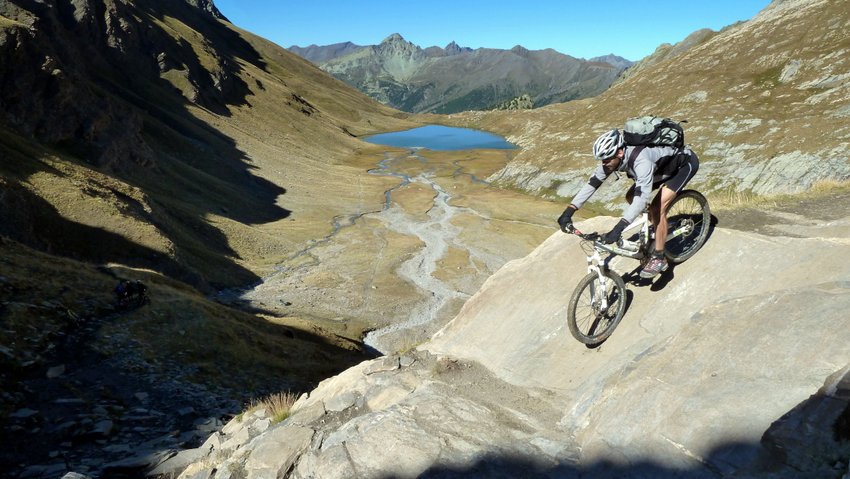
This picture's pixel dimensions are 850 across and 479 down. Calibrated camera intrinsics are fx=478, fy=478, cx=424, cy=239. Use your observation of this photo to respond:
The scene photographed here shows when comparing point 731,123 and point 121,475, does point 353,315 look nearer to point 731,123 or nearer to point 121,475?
point 121,475

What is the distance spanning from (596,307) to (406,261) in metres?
61.2

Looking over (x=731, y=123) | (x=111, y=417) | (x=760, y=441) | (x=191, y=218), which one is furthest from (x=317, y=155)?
(x=760, y=441)

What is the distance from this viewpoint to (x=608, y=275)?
34.7 ft

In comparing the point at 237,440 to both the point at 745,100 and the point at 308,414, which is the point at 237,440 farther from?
the point at 745,100

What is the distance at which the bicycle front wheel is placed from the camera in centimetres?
1048

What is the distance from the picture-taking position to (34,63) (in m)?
66.8

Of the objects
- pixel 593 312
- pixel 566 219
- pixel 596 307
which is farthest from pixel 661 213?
pixel 593 312

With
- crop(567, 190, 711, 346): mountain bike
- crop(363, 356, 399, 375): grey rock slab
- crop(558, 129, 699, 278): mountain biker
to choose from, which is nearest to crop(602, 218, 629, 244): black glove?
crop(558, 129, 699, 278): mountain biker

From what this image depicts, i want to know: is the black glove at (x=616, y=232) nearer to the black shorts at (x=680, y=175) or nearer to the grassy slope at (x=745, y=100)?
the black shorts at (x=680, y=175)

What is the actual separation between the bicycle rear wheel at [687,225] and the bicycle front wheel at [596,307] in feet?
5.34

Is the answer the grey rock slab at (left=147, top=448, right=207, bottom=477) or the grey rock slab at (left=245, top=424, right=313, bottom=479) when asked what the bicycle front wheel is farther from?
the grey rock slab at (left=147, top=448, right=207, bottom=477)

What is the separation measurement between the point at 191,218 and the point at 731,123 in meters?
101

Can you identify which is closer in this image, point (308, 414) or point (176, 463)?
point (308, 414)

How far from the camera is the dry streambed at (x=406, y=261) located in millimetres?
51156
